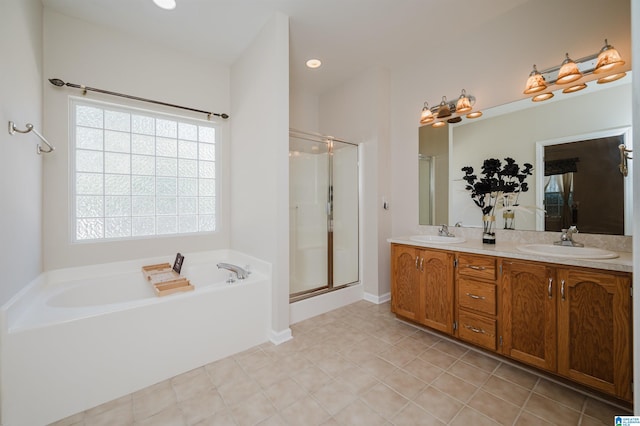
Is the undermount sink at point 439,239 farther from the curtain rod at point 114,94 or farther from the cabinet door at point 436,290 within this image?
the curtain rod at point 114,94

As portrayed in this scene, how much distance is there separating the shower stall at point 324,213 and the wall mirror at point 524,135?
34.6 inches

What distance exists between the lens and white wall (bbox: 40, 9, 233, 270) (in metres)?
2.13

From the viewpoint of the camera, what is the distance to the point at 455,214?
2590 mm

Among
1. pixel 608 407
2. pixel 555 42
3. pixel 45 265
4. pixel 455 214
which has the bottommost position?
pixel 608 407

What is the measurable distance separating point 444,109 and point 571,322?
6.53 ft

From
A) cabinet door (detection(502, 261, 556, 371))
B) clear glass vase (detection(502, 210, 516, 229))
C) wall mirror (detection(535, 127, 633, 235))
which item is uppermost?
wall mirror (detection(535, 127, 633, 235))

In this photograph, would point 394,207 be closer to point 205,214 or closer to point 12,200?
point 205,214

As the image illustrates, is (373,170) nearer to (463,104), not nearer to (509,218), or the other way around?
(463,104)

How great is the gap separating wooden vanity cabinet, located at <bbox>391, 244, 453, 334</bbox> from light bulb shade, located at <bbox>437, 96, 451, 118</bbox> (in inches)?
53.9

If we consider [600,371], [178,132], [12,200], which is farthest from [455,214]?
[12,200]

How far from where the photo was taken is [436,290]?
2197mm

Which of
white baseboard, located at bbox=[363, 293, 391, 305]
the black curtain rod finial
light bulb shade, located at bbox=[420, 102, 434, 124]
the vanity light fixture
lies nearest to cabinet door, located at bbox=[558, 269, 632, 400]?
white baseboard, located at bbox=[363, 293, 391, 305]

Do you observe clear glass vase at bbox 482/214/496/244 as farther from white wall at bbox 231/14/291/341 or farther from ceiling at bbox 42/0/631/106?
white wall at bbox 231/14/291/341

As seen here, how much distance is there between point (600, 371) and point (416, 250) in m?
1.24
